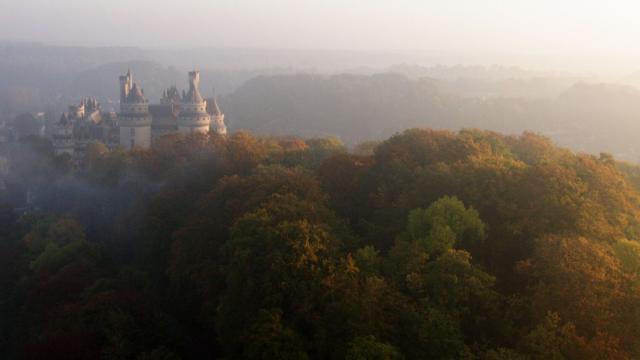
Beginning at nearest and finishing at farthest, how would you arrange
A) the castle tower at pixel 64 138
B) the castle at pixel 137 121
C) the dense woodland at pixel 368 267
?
the dense woodland at pixel 368 267 < the castle at pixel 137 121 < the castle tower at pixel 64 138

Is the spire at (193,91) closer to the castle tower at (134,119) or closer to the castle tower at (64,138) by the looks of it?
the castle tower at (134,119)

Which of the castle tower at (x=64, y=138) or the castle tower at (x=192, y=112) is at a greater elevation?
the castle tower at (x=192, y=112)

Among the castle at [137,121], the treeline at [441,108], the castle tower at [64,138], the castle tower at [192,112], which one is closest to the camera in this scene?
the castle tower at [192,112]

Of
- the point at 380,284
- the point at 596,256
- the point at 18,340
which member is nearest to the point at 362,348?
the point at 380,284

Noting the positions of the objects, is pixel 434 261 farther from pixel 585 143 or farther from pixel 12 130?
pixel 12 130

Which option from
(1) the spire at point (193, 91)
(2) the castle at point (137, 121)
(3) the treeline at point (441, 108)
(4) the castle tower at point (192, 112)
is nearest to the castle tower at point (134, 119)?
(2) the castle at point (137, 121)

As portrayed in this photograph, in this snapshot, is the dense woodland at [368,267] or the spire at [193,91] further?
the spire at [193,91]

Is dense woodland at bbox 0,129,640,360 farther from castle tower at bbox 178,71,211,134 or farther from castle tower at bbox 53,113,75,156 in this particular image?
castle tower at bbox 53,113,75,156

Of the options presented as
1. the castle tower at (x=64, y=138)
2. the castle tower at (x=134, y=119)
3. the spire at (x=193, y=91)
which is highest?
the spire at (x=193, y=91)

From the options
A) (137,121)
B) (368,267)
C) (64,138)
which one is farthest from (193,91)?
(368,267)
